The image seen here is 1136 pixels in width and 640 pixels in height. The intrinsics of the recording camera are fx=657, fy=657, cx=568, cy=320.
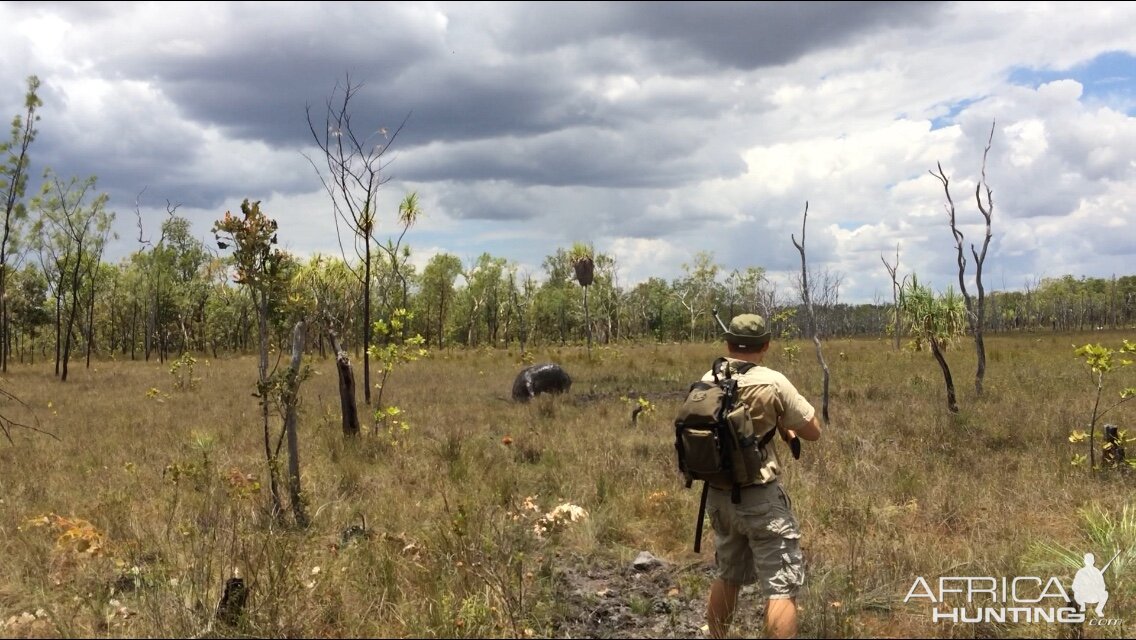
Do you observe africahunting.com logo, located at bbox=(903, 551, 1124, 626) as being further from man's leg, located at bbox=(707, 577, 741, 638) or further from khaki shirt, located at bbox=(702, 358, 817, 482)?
khaki shirt, located at bbox=(702, 358, 817, 482)

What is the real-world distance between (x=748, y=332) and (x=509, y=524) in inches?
108

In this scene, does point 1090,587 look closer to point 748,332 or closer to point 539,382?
point 748,332

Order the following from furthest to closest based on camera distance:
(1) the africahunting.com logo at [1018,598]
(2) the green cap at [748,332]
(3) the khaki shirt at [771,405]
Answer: (1) the africahunting.com logo at [1018,598]
(2) the green cap at [748,332]
(3) the khaki shirt at [771,405]

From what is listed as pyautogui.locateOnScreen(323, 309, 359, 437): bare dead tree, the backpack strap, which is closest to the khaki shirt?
the backpack strap

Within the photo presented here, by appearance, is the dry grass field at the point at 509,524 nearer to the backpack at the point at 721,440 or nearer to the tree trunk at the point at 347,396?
the tree trunk at the point at 347,396

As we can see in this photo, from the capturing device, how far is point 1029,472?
6.92m

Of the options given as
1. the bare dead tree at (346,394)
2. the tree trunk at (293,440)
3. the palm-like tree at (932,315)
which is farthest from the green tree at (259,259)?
the palm-like tree at (932,315)

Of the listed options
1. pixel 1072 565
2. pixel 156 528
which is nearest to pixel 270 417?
pixel 156 528

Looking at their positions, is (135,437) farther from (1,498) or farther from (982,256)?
(982,256)

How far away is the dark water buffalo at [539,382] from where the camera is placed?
46.3ft

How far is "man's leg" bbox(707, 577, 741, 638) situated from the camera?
3.51m

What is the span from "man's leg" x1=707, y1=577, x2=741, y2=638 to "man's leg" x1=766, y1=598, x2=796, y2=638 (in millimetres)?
313

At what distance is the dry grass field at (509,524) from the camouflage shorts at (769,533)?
0.62 metres

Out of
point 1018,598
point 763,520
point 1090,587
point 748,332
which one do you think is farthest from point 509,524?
point 1090,587
